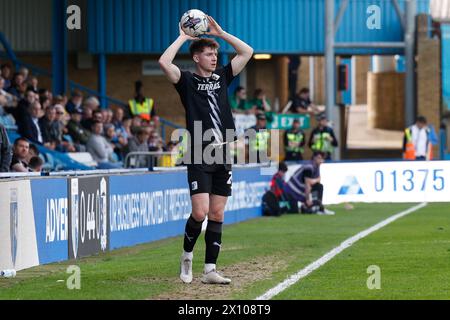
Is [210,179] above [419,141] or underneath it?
above

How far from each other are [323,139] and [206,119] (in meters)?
19.7

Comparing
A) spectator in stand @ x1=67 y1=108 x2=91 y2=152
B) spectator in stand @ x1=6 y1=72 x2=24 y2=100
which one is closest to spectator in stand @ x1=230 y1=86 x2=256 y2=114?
spectator in stand @ x1=67 y1=108 x2=91 y2=152

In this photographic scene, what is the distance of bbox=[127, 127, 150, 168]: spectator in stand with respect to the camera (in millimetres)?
25844

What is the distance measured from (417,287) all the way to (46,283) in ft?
11.6

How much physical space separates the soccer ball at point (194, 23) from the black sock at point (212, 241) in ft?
5.85

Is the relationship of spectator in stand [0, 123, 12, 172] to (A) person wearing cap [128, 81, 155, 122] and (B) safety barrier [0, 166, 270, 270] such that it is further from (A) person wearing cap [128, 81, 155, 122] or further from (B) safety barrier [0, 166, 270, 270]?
(A) person wearing cap [128, 81, 155, 122]

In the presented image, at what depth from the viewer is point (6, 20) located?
33.8 meters

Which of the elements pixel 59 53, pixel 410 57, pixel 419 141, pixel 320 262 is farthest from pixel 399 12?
pixel 320 262

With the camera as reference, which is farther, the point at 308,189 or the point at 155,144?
the point at 155,144

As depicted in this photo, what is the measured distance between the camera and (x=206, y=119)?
12172 millimetres

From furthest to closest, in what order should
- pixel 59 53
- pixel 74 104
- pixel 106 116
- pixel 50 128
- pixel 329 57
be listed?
pixel 329 57, pixel 59 53, pixel 106 116, pixel 74 104, pixel 50 128

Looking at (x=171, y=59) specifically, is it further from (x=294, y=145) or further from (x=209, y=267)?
(x=294, y=145)
